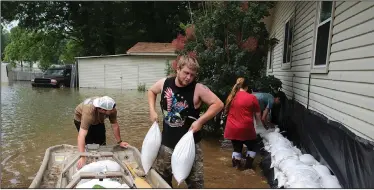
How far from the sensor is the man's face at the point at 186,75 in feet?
11.2

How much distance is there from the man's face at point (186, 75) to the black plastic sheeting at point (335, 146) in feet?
6.51

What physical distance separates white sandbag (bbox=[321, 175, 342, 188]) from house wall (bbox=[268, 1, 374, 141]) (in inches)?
24.9

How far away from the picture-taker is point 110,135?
30.2ft

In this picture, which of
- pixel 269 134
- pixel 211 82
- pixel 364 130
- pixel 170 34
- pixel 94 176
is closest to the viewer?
pixel 94 176

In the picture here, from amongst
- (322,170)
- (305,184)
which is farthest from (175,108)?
(322,170)

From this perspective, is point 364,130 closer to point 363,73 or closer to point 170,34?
point 363,73

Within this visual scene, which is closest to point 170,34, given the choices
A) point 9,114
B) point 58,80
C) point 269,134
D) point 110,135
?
point 58,80

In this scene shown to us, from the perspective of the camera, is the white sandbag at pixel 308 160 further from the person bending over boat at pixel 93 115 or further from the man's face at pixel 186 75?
the person bending over boat at pixel 93 115

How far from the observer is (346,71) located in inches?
198

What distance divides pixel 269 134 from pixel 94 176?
4331 mm

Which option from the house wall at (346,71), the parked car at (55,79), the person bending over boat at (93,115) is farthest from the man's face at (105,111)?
the parked car at (55,79)

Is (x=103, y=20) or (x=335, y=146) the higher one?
(x=103, y=20)

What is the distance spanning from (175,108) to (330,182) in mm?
2189

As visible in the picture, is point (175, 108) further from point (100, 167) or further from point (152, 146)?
point (100, 167)
